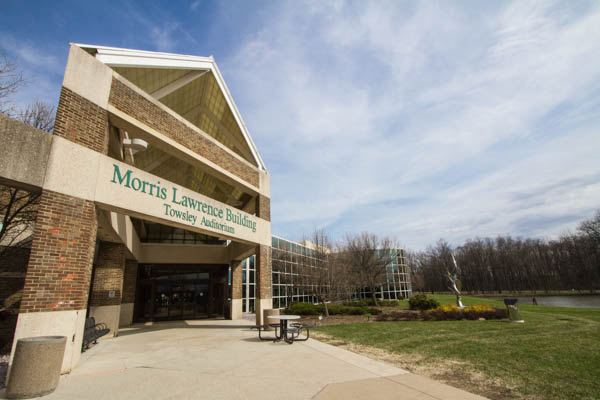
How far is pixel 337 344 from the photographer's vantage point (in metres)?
9.25

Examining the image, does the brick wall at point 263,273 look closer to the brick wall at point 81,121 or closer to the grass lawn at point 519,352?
the grass lawn at point 519,352

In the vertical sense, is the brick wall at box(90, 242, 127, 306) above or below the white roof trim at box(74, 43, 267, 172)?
below

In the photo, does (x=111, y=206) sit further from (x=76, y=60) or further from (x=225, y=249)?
(x=225, y=249)

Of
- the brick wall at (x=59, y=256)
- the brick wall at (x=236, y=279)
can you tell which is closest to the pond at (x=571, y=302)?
the brick wall at (x=236, y=279)

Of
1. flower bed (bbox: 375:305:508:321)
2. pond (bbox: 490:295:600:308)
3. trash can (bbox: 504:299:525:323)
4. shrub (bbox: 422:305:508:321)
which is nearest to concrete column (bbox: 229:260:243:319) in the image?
flower bed (bbox: 375:305:508:321)

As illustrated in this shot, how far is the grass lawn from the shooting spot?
486 cm

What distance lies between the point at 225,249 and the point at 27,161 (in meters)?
15.0

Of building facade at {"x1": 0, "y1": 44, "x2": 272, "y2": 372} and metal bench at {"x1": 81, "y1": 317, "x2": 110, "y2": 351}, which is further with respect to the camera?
metal bench at {"x1": 81, "y1": 317, "x2": 110, "y2": 351}

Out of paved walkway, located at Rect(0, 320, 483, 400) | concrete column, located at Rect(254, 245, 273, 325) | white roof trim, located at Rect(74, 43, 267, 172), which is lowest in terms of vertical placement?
paved walkway, located at Rect(0, 320, 483, 400)

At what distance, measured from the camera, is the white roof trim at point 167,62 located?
27.9 feet

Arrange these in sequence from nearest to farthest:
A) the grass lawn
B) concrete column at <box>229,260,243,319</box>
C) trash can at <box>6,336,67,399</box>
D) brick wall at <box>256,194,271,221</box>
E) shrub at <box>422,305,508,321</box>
A: trash can at <box>6,336,67,399</box> → the grass lawn → brick wall at <box>256,194,271,221</box> → shrub at <box>422,305,508,321</box> → concrete column at <box>229,260,243,319</box>

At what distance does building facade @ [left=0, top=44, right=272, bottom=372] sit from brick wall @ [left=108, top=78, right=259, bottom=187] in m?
0.04

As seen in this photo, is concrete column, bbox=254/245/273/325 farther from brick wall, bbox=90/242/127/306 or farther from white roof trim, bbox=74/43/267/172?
brick wall, bbox=90/242/127/306

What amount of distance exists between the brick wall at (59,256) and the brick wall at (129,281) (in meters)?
10.3
